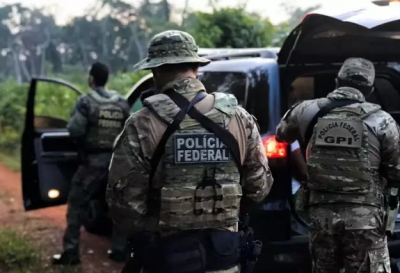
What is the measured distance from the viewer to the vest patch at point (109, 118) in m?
5.39

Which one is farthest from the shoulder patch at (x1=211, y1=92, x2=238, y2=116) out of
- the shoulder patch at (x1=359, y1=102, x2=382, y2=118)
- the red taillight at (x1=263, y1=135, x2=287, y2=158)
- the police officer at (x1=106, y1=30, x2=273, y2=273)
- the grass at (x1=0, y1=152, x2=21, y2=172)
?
the grass at (x1=0, y1=152, x2=21, y2=172)

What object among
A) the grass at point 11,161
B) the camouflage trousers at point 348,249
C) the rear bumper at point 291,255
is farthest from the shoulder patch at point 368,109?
the grass at point 11,161

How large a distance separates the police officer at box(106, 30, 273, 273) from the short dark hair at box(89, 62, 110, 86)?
2727mm

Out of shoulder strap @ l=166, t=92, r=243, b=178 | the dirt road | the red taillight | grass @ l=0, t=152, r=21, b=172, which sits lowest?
grass @ l=0, t=152, r=21, b=172

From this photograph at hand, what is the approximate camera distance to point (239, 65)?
4453 millimetres

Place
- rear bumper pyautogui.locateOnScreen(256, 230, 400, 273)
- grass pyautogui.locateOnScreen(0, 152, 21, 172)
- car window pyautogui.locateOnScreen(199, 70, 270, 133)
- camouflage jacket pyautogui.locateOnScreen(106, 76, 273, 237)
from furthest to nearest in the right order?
grass pyautogui.locateOnScreen(0, 152, 21, 172) < car window pyautogui.locateOnScreen(199, 70, 270, 133) < rear bumper pyautogui.locateOnScreen(256, 230, 400, 273) < camouflage jacket pyautogui.locateOnScreen(106, 76, 273, 237)

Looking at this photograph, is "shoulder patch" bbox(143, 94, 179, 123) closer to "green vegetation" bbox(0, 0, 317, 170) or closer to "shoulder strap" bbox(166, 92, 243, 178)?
"shoulder strap" bbox(166, 92, 243, 178)

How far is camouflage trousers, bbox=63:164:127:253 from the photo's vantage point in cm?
551

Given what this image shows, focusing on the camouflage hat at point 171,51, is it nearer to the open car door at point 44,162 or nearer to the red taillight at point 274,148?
the red taillight at point 274,148

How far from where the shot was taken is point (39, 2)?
17.8 meters

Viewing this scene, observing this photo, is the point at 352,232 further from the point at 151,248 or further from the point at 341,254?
the point at 151,248

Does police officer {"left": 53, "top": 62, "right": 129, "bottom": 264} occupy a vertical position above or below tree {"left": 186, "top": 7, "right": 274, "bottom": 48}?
below

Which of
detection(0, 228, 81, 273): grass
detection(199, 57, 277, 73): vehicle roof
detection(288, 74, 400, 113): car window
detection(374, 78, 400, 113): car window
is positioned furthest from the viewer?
detection(0, 228, 81, 273): grass

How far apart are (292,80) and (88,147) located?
2.03m
